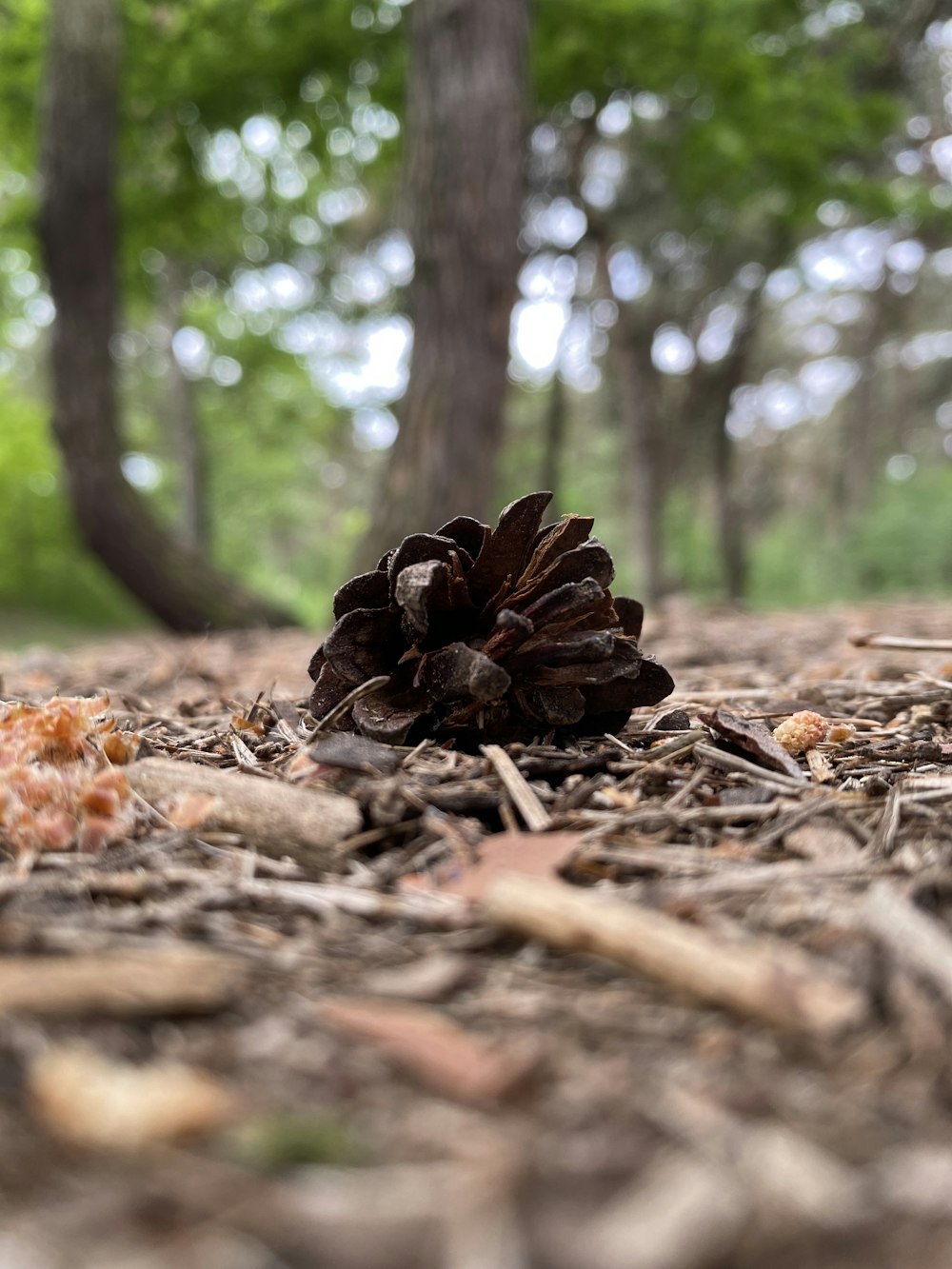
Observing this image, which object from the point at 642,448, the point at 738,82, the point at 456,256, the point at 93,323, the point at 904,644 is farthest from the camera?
the point at 642,448

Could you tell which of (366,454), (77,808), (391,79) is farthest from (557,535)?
(366,454)

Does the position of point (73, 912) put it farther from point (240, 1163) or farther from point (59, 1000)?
point (240, 1163)

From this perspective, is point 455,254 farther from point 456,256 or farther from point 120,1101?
point 120,1101

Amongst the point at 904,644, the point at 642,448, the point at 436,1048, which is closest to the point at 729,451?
the point at 642,448

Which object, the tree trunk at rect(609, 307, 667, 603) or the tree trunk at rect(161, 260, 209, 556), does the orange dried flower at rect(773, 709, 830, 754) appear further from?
the tree trunk at rect(161, 260, 209, 556)

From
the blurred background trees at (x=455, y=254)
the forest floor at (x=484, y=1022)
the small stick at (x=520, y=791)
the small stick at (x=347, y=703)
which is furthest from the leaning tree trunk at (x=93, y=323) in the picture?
the forest floor at (x=484, y=1022)
